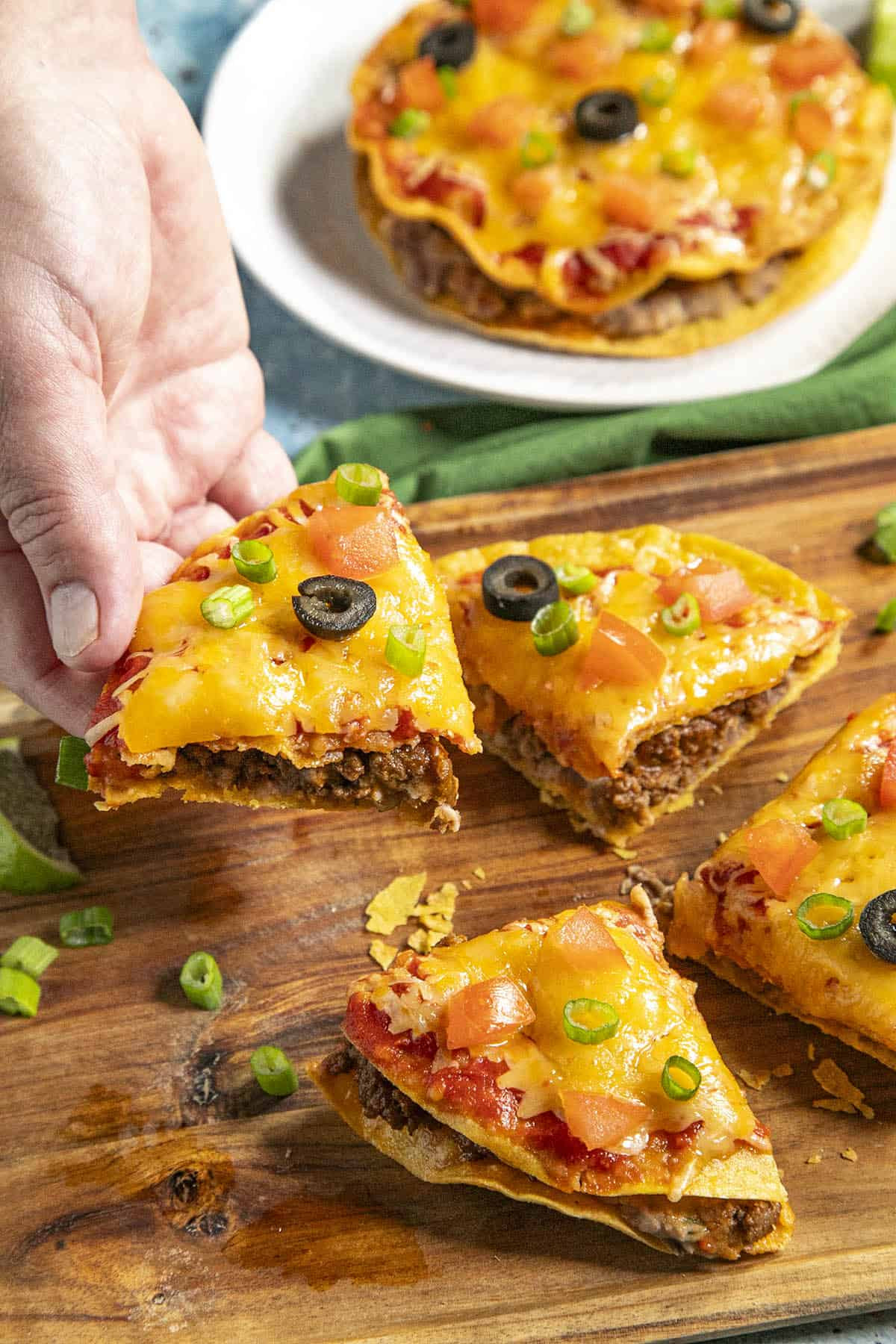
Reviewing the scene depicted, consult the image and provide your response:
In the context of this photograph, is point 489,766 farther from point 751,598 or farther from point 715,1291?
point 715,1291

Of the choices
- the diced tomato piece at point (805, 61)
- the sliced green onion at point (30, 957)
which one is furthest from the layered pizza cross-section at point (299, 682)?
the diced tomato piece at point (805, 61)

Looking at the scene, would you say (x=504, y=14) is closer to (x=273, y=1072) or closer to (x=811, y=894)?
(x=811, y=894)

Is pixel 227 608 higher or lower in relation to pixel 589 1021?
higher

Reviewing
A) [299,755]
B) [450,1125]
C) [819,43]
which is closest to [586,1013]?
[450,1125]

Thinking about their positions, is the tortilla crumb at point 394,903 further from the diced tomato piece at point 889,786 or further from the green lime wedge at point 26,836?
the diced tomato piece at point 889,786

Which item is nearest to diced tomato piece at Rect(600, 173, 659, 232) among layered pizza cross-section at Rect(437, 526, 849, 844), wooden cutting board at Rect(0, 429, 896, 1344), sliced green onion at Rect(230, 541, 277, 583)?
wooden cutting board at Rect(0, 429, 896, 1344)

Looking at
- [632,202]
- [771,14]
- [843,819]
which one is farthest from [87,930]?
[771,14]

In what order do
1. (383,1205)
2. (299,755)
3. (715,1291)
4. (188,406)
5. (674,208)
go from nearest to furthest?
1. (715,1291)
2. (383,1205)
3. (299,755)
4. (188,406)
5. (674,208)

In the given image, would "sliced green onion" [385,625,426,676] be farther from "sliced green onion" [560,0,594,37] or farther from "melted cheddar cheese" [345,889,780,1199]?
"sliced green onion" [560,0,594,37]
